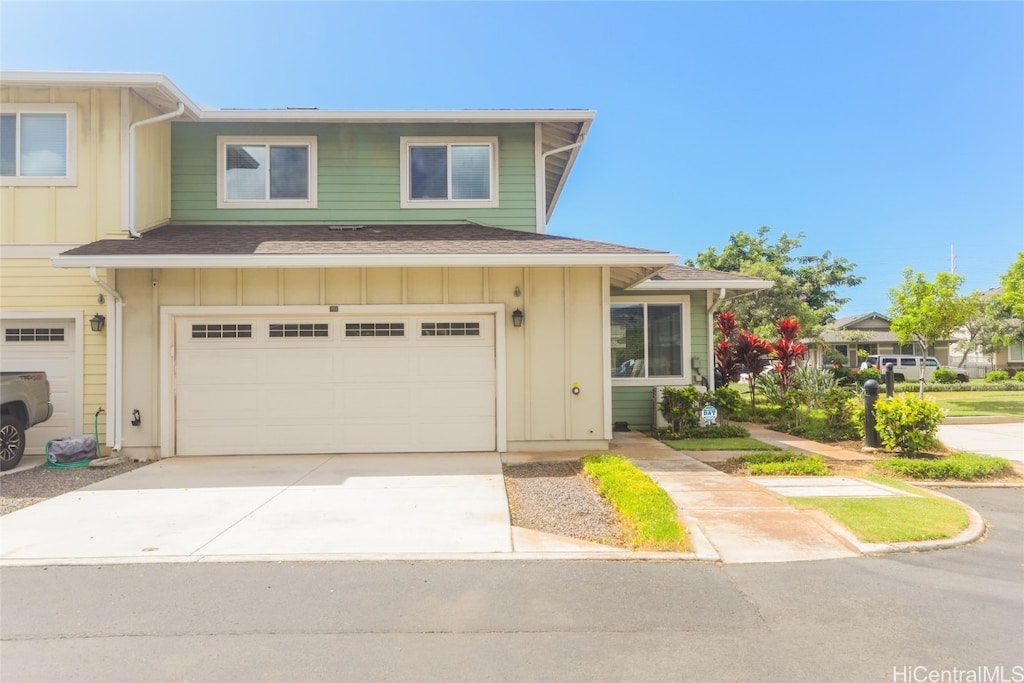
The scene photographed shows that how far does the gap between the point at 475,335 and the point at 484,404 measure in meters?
1.11

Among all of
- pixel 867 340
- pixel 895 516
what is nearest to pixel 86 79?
Answer: pixel 895 516

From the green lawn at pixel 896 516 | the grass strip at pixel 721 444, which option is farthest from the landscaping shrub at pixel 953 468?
the grass strip at pixel 721 444

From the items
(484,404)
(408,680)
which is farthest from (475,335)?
(408,680)

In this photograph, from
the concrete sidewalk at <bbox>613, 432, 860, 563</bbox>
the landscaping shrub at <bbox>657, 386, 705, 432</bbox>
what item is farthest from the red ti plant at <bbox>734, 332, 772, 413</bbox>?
the concrete sidewalk at <bbox>613, 432, 860, 563</bbox>

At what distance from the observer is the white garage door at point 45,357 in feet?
27.8

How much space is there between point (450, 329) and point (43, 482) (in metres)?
5.65

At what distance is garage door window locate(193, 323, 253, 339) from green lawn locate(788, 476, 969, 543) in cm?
790

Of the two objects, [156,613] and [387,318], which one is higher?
[387,318]

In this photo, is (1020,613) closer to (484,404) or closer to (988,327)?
(484,404)

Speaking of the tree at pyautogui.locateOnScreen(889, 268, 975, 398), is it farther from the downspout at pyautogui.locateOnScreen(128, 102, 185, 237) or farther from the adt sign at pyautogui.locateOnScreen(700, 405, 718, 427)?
the downspout at pyautogui.locateOnScreen(128, 102, 185, 237)

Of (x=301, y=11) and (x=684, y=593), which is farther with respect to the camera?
(x=301, y=11)

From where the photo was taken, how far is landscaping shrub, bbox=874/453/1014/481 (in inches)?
277

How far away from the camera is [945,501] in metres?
5.87

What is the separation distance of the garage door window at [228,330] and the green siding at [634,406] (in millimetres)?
6879
